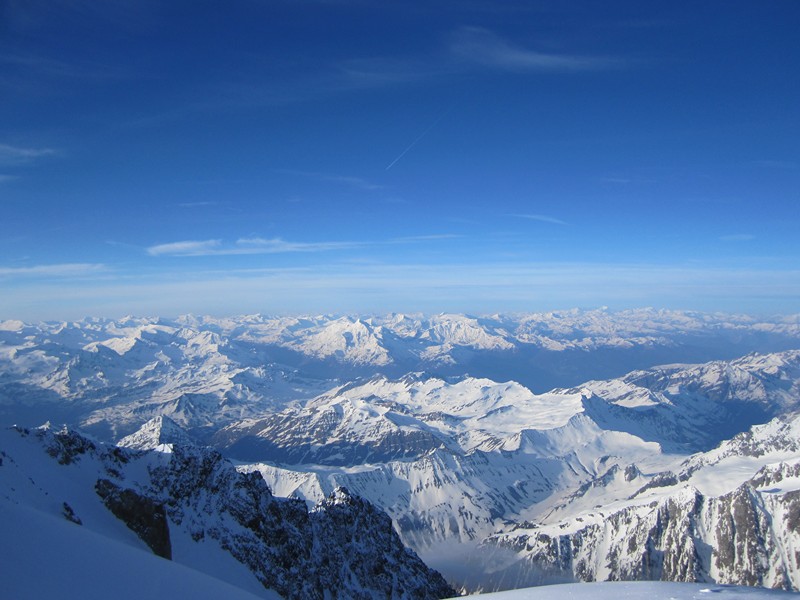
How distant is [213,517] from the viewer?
6262 centimetres

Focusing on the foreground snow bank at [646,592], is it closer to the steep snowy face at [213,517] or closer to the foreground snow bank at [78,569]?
the foreground snow bank at [78,569]

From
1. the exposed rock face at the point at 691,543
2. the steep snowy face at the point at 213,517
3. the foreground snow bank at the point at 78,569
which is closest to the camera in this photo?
the foreground snow bank at the point at 78,569

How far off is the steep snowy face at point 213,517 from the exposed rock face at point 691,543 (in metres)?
133

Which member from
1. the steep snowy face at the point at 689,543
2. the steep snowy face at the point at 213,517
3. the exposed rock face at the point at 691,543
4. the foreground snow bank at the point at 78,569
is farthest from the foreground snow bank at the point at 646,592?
the steep snowy face at the point at 689,543

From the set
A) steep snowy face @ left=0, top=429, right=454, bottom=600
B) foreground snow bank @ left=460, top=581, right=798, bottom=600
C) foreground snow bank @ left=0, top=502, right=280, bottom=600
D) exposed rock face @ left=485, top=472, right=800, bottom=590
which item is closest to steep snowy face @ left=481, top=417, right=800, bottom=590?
exposed rock face @ left=485, top=472, right=800, bottom=590

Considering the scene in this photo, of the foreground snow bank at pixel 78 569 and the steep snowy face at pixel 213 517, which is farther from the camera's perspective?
the steep snowy face at pixel 213 517

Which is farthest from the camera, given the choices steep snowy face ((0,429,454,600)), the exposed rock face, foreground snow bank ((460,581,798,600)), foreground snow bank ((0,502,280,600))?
the exposed rock face

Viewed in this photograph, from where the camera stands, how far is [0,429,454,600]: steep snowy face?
49.2m

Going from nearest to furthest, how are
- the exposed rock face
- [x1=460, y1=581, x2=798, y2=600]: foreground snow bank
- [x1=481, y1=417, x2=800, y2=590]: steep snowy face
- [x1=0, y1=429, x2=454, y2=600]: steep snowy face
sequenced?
[x1=460, y1=581, x2=798, y2=600]: foreground snow bank
[x1=0, y1=429, x2=454, y2=600]: steep snowy face
the exposed rock face
[x1=481, y1=417, x2=800, y2=590]: steep snowy face

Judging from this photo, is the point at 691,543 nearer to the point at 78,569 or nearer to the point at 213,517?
the point at 213,517

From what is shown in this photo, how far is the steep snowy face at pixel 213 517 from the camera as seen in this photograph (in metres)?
49.2

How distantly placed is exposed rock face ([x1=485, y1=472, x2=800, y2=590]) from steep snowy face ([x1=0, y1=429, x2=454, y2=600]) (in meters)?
133

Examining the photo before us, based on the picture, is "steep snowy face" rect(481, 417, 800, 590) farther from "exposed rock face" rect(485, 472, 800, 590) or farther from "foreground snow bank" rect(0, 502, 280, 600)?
"foreground snow bank" rect(0, 502, 280, 600)

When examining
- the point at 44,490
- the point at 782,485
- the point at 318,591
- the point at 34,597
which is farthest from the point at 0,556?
the point at 782,485
